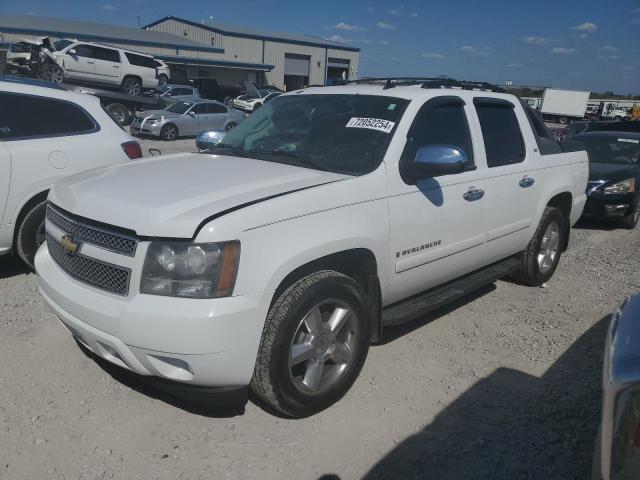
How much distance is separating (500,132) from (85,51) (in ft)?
74.1

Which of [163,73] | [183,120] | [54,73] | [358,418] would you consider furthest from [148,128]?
[358,418]

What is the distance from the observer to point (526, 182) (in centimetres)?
457

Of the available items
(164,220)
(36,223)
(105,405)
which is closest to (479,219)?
(164,220)

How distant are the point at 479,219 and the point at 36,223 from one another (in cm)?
379

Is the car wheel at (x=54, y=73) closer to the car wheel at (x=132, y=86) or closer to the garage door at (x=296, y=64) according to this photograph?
the car wheel at (x=132, y=86)

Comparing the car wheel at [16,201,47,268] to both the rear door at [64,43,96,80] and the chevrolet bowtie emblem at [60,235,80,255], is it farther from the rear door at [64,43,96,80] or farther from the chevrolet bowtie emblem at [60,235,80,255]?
the rear door at [64,43,96,80]

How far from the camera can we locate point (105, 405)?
3.11 metres

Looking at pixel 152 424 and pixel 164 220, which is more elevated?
pixel 164 220

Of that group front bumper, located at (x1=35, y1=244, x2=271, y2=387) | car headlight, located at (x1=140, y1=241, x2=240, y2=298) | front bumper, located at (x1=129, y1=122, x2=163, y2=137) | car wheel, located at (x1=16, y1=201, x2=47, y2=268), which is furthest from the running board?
front bumper, located at (x1=129, y1=122, x2=163, y2=137)

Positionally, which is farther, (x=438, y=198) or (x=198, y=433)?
(x=438, y=198)

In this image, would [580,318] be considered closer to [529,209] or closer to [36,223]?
[529,209]

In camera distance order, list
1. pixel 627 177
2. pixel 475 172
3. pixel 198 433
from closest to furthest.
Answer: pixel 198 433 < pixel 475 172 < pixel 627 177

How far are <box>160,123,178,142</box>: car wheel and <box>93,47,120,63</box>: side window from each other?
6.92 metres

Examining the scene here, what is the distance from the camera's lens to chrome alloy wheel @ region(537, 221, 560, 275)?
523 cm
